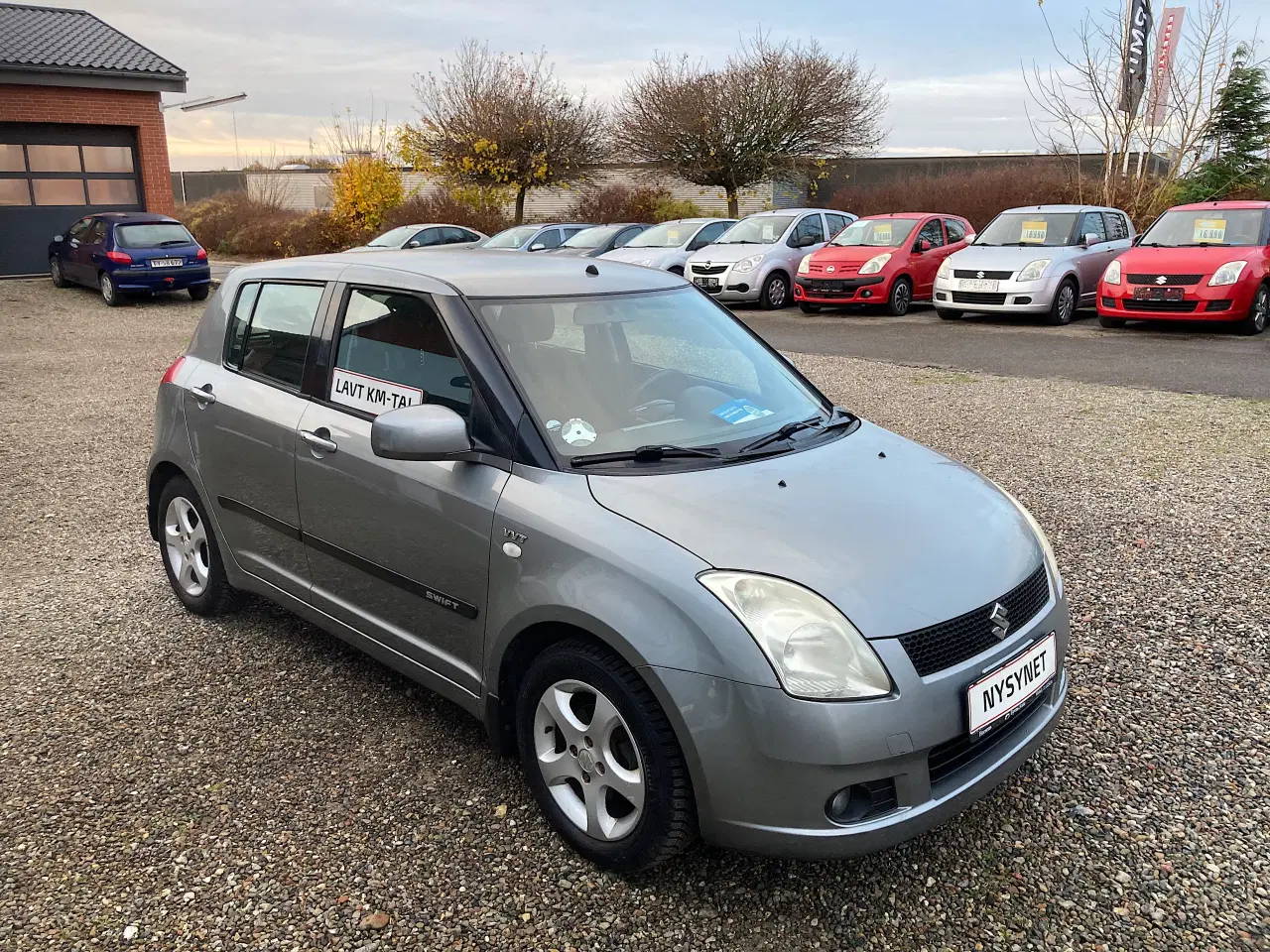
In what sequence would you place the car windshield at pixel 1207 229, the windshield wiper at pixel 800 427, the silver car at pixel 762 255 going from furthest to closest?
the silver car at pixel 762 255 → the car windshield at pixel 1207 229 → the windshield wiper at pixel 800 427

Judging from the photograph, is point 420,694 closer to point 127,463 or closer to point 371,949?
point 371,949

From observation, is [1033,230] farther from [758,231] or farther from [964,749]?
[964,749]

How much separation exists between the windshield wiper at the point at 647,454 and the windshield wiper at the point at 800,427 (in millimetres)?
147

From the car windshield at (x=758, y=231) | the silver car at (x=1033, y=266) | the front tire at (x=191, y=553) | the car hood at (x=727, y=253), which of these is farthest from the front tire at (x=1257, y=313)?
the front tire at (x=191, y=553)

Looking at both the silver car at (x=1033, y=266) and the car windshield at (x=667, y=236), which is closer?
the silver car at (x=1033, y=266)

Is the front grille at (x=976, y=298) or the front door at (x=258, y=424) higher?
the front door at (x=258, y=424)

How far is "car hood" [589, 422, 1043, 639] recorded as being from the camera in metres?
2.52

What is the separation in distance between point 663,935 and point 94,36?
27619 millimetres

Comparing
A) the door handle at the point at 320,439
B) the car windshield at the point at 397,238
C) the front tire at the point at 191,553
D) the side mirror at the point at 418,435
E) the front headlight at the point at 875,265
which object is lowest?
the front tire at the point at 191,553

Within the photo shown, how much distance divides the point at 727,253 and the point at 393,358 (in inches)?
583

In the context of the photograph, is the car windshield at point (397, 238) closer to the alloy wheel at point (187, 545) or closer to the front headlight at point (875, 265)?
the front headlight at point (875, 265)

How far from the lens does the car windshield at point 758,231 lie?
58.7 feet

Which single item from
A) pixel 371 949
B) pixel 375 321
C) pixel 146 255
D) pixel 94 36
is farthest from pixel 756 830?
pixel 94 36

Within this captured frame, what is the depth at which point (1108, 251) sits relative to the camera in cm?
1535
